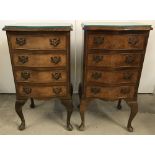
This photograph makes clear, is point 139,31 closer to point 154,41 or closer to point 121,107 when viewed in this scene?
point 154,41

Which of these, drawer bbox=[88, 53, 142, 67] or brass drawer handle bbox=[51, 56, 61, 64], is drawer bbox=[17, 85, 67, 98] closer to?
brass drawer handle bbox=[51, 56, 61, 64]

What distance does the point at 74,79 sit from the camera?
7.64ft

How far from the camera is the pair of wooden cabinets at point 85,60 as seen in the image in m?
1.41

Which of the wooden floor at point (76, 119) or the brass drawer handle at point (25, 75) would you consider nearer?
the brass drawer handle at point (25, 75)

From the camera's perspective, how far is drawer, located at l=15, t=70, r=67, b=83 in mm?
1566

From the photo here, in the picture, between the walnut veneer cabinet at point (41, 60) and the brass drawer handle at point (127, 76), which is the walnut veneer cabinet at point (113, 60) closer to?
the brass drawer handle at point (127, 76)

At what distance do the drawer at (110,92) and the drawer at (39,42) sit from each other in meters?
0.47

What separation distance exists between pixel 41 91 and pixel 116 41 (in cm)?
77

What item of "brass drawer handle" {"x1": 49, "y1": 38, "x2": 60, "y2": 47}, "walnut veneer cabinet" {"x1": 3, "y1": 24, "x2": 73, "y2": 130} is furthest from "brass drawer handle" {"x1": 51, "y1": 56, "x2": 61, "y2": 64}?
"brass drawer handle" {"x1": 49, "y1": 38, "x2": 60, "y2": 47}

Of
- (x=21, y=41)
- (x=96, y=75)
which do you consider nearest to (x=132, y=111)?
(x=96, y=75)

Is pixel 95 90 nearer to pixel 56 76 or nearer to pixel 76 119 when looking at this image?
pixel 56 76

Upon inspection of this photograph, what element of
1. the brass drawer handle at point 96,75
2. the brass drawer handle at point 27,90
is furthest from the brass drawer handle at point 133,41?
the brass drawer handle at point 27,90

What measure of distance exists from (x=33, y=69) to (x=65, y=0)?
2.79 feet
